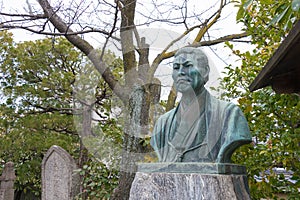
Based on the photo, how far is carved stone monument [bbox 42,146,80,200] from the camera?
225 inches

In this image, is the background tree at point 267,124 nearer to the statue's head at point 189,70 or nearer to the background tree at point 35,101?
the statue's head at point 189,70

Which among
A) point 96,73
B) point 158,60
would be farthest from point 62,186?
point 158,60

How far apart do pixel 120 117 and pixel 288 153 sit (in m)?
2.73

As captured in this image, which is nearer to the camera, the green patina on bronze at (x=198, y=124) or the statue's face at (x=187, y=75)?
the green patina on bronze at (x=198, y=124)

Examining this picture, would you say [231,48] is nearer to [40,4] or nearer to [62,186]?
[40,4]

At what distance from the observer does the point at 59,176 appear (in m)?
5.82

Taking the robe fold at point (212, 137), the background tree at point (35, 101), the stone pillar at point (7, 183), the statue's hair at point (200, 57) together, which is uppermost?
the background tree at point (35, 101)

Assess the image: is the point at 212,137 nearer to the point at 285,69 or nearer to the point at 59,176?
the point at 285,69

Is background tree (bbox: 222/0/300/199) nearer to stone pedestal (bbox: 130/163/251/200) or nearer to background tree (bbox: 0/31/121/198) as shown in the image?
stone pedestal (bbox: 130/163/251/200)

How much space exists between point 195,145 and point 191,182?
15.2 inches

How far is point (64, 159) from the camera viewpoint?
5.81 metres

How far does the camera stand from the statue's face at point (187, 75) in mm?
2629

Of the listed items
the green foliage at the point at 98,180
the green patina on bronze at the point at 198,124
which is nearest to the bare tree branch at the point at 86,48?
the green foliage at the point at 98,180

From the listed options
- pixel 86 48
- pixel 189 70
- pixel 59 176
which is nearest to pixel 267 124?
pixel 189 70
